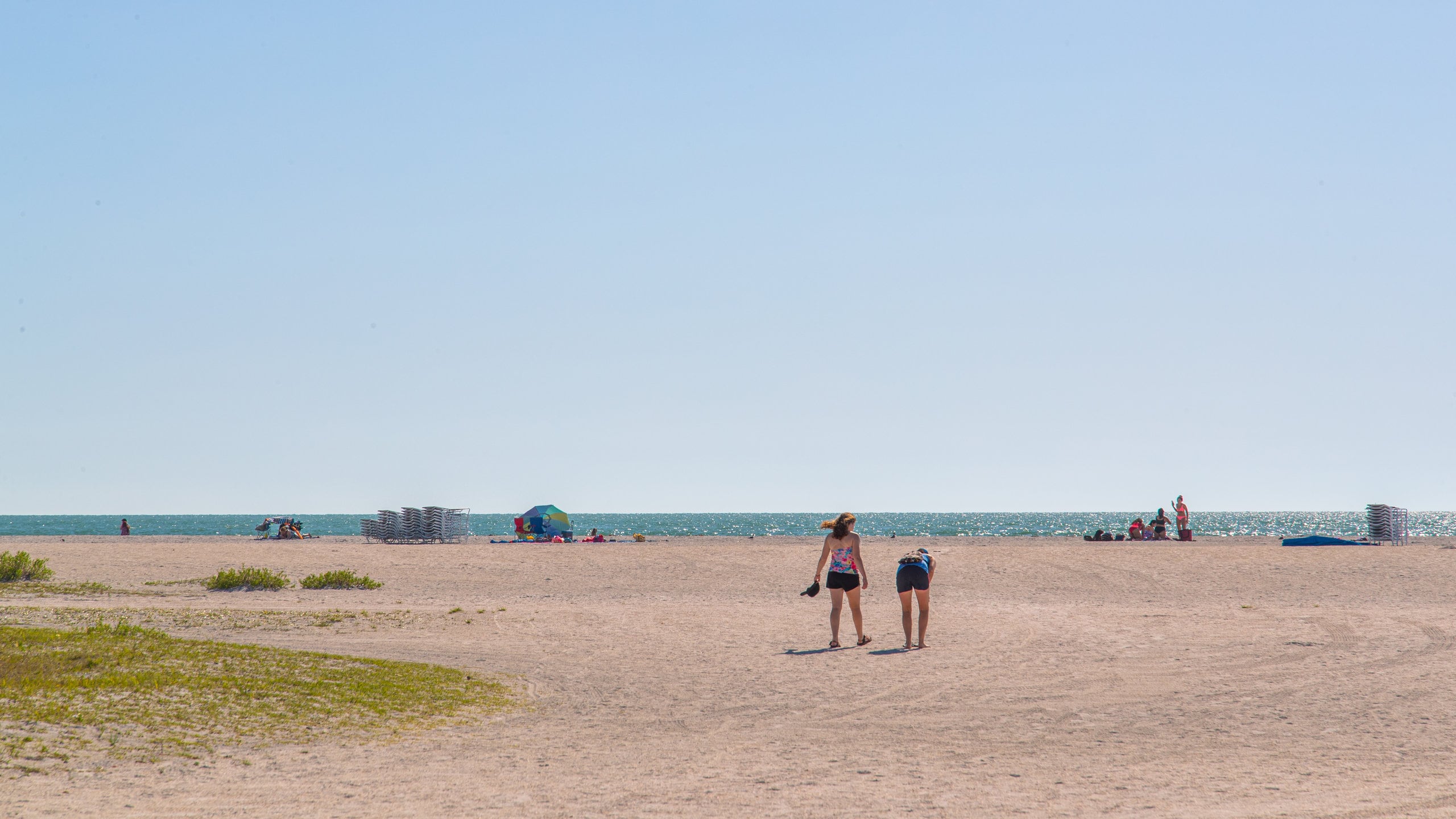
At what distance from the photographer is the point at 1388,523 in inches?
1435

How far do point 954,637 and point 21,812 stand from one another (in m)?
10.8

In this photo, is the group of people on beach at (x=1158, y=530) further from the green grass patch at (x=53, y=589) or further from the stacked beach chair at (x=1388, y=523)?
the green grass patch at (x=53, y=589)

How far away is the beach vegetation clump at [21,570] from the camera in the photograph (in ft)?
72.7

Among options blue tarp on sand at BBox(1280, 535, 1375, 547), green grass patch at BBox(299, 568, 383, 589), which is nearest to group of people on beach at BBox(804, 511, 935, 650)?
green grass patch at BBox(299, 568, 383, 589)

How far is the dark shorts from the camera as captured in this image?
521 inches

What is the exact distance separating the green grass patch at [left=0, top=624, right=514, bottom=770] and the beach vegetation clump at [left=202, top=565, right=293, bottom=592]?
390 inches

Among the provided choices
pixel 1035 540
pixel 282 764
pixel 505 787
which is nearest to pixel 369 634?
pixel 282 764

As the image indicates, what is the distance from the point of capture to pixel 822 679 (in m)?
11.0

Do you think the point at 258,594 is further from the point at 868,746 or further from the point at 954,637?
the point at 868,746

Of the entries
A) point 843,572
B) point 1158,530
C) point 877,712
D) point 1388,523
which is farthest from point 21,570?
point 1388,523

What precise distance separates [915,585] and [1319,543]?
89.6 feet

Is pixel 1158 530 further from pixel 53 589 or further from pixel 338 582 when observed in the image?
pixel 53 589

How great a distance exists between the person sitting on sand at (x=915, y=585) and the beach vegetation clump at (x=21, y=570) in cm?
1821

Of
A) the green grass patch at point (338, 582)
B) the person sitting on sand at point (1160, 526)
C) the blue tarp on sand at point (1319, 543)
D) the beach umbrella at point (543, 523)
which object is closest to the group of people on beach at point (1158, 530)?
the person sitting on sand at point (1160, 526)
